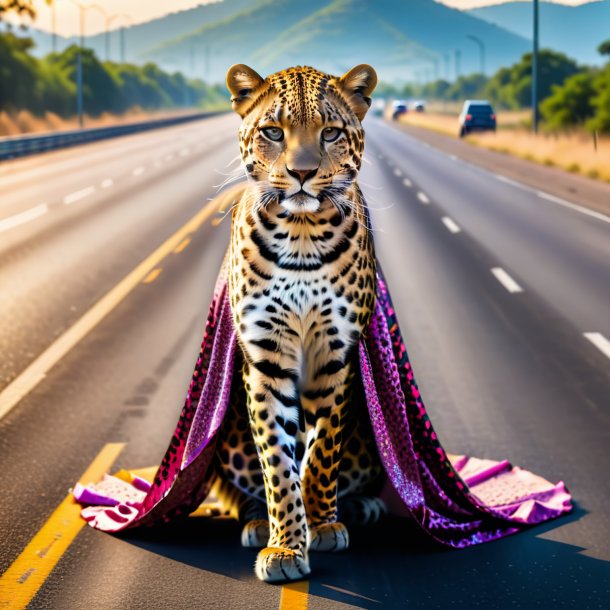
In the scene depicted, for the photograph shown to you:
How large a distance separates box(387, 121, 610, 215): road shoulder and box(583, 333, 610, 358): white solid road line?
12.6 metres

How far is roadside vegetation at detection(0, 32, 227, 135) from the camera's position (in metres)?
65.9

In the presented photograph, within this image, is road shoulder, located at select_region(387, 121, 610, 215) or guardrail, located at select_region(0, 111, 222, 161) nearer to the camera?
road shoulder, located at select_region(387, 121, 610, 215)

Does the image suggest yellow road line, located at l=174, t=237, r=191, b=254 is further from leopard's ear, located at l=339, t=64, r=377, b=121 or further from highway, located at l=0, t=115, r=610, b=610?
leopard's ear, located at l=339, t=64, r=377, b=121

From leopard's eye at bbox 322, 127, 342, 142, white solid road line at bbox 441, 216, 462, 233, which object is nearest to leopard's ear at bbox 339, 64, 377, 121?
leopard's eye at bbox 322, 127, 342, 142

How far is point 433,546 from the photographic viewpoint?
5.59 m

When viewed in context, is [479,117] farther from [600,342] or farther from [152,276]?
[600,342]

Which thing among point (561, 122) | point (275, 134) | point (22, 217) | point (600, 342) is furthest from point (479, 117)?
point (275, 134)

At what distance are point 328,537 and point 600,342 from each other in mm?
6068

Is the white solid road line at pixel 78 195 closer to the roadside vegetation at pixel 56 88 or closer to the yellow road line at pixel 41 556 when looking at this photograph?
the yellow road line at pixel 41 556

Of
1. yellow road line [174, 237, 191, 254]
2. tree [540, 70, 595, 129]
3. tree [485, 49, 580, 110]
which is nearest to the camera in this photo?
yellow road line [174, 237, 191, 254]

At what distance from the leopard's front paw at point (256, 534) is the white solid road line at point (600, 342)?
5521 millimetres

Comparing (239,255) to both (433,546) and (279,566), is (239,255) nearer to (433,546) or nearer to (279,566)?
(279,566)

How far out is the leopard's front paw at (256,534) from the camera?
214 inches

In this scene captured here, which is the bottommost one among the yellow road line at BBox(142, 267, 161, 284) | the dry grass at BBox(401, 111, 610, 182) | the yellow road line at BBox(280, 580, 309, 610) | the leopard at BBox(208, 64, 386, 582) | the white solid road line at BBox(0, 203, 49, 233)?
the dry grass at BBox(401, 111, 610, 182)
